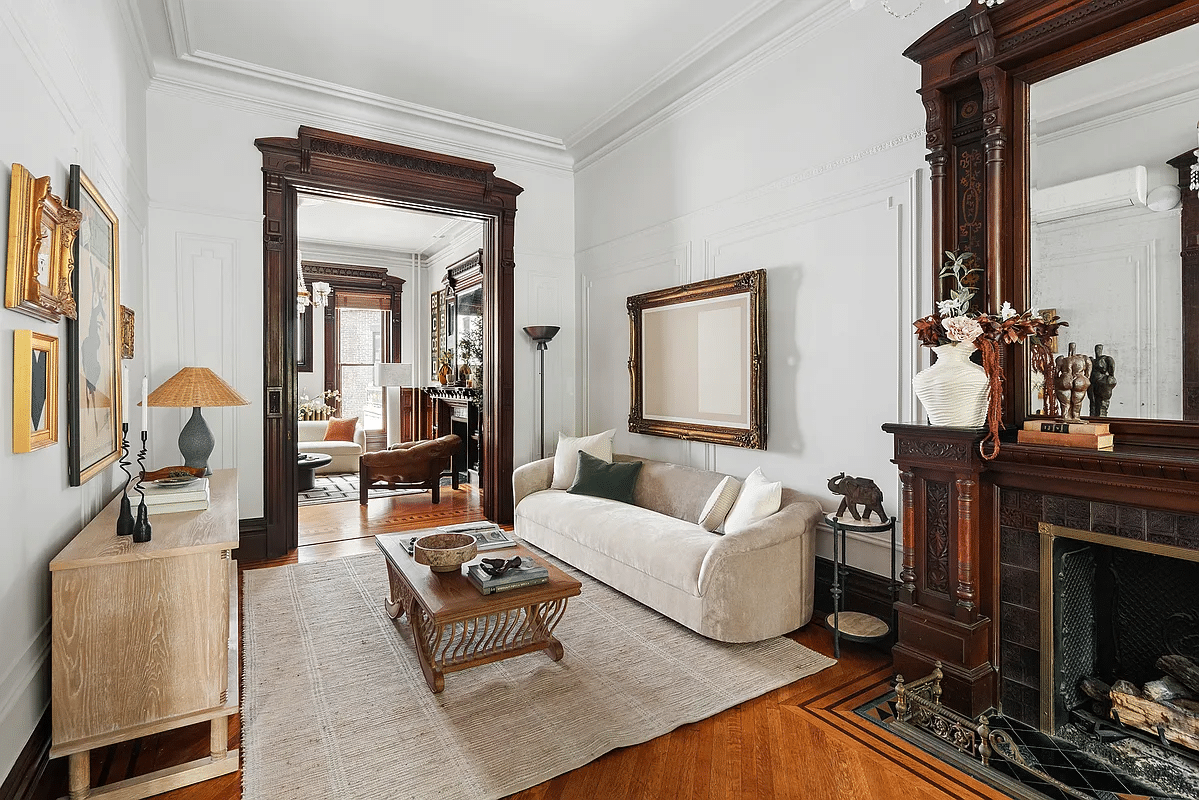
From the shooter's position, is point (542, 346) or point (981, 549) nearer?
point (981, 549)

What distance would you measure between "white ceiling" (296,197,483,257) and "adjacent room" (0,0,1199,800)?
2551mm

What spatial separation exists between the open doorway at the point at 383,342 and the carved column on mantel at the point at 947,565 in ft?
15.2

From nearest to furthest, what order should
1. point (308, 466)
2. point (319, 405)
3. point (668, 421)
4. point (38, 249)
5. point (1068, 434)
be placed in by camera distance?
1. point (38, 249)
2. point (1068, 434)
3. point (668, 421)
4. point (308, 466)
5. point (319, 405)

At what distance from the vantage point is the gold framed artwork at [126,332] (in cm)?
331

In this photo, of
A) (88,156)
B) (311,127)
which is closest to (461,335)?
(311,127)

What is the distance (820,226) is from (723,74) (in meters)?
1.41

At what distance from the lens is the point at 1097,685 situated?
236cm

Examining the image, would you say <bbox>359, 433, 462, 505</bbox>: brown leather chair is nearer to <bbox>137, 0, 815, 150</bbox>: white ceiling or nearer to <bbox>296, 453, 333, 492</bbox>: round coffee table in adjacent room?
<bbox>296, 453, 333, 492</bbox>: round coffee table in adjacent room

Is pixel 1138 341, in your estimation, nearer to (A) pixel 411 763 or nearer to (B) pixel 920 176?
(B) pixel 920 176

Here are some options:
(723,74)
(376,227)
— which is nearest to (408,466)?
(376,227)

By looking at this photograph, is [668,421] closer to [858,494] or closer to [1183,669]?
[858,494]

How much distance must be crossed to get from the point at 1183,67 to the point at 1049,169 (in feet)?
1.50

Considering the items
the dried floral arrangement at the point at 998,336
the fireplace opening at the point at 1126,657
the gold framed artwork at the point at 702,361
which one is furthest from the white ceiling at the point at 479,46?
the fireplace opening at the point at 1126,657

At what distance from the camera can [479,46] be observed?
13.3 feet
